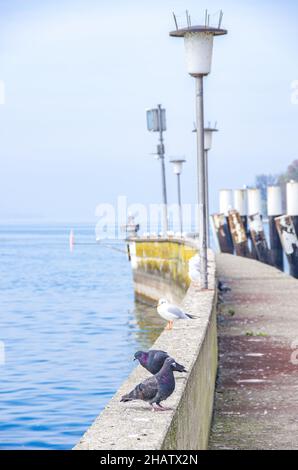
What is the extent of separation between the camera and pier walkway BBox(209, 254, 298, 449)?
1039 centimetres

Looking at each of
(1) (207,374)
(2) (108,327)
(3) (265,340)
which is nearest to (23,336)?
(2) (108,327)

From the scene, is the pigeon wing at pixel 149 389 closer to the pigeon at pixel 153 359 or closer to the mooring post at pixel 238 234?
the pigeon at pixel 153 359

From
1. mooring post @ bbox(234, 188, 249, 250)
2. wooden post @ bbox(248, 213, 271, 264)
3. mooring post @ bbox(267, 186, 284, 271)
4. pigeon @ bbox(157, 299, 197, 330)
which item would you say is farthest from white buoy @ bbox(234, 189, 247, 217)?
pigeon @ bbox(157, 299, 197, 330)

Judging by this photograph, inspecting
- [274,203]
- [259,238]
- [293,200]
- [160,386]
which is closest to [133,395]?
[160,386]

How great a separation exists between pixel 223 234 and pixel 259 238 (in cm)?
804

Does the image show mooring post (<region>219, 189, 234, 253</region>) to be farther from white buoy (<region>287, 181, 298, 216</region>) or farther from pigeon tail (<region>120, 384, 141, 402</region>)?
pigeon tail (<region>120, 384, 141, 402</region>)

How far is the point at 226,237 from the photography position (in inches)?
1967

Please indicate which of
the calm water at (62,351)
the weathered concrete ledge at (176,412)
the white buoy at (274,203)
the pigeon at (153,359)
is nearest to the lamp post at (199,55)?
the weathered concrete ledge at (176,412)

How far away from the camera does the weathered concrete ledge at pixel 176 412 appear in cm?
690
